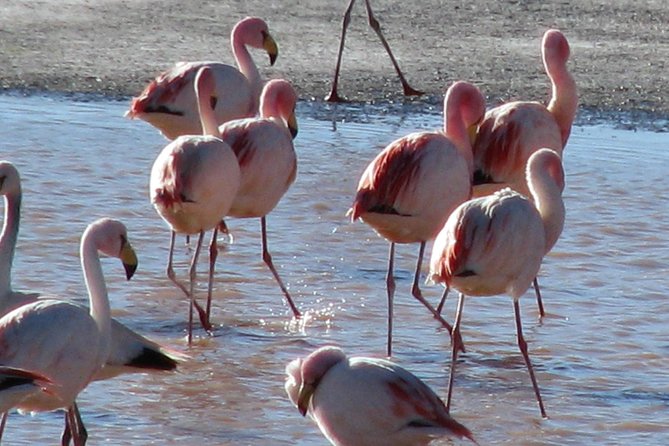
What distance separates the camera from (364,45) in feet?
45.5

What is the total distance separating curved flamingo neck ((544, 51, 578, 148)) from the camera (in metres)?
7.89

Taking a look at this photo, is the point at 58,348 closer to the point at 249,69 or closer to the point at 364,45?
the point at 249,69

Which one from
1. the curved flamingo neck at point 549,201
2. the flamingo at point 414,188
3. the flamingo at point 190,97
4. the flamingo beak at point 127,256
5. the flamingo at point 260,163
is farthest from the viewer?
the flamingo at point 190,97

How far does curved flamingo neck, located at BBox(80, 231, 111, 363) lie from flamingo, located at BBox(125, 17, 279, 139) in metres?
3.32

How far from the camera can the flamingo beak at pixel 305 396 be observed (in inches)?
190

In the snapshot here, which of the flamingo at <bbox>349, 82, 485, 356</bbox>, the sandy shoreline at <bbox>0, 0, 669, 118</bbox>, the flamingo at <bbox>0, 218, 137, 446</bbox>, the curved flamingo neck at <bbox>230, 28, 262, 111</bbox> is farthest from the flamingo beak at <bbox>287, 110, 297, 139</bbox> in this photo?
the sandy shoreline at <bbox>0, 0, 669, 118</bbox>

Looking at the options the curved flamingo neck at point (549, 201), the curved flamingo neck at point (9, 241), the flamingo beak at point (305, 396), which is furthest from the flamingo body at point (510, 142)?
the flamingo beak at point (305, 396)

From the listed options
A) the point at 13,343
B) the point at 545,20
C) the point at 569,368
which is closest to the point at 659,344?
the point at 569,368

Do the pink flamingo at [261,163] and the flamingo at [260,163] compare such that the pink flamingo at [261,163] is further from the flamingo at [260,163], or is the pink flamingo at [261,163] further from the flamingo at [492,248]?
the flamingo at [492,248]

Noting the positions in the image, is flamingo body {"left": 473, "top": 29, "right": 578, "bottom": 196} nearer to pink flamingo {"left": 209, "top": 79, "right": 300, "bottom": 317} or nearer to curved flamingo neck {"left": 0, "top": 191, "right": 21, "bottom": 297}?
pink flamingo {"left": 209, "top": 79, "right": 300, "bottom": 317}

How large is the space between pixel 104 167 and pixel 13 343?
493cm

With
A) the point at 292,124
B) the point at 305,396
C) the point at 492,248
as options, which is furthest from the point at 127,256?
the point at 292,124

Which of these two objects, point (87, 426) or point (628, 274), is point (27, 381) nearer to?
point (87, 426)

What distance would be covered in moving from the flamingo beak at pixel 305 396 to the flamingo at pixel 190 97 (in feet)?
13.3
